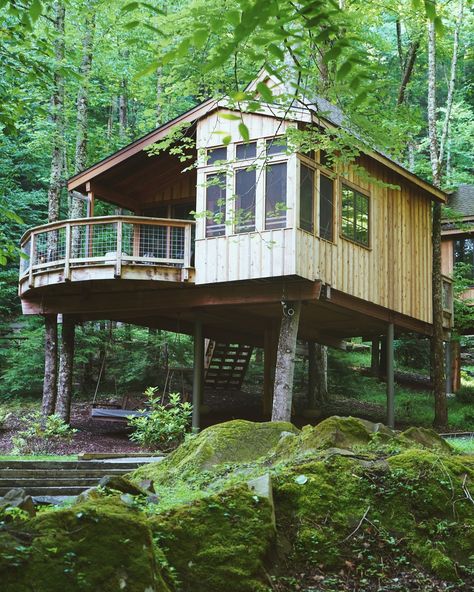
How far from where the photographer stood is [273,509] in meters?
5.33

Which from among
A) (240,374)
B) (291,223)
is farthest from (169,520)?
(240,374)

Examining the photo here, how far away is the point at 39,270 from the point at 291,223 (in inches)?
235

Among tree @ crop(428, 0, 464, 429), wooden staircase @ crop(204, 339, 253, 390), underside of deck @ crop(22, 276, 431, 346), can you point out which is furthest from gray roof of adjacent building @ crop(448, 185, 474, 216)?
wooden staircase @ crop(204, 339, 253, 390)

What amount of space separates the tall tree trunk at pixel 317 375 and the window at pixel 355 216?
564 centimetres

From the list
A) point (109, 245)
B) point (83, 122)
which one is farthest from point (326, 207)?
point (83, 122)

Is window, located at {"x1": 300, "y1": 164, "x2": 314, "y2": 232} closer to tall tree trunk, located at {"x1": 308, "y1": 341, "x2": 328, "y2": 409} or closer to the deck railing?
the deck railing

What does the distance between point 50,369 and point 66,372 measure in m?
0.42

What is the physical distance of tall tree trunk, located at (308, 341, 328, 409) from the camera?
21.7 m

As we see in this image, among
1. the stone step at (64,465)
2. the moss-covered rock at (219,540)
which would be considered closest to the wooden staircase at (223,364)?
the stone step at (64,465)

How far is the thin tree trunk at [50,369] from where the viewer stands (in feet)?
57.7

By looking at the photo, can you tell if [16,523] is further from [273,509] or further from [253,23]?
[253,23]

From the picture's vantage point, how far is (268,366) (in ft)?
63.9

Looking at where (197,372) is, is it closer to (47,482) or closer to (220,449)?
(47,482)

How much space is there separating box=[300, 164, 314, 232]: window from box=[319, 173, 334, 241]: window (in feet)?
1.24
